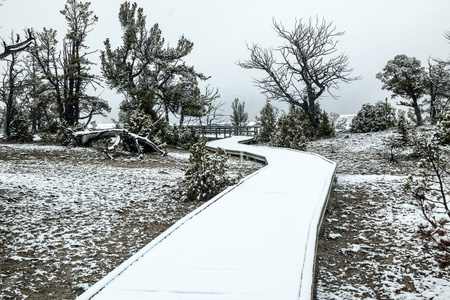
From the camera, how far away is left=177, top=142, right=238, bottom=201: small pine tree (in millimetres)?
7418

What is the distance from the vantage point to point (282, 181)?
303 inches

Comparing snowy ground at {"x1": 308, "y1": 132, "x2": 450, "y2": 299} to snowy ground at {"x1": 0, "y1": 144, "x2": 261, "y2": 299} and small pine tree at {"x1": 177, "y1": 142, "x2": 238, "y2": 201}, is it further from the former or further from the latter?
snowy ground at {"x1": 0, "y1": 144, "x2": 261, "y2": 299}

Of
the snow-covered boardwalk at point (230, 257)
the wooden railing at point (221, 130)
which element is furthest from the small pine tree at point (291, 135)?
the wooden railing at point (221, 130)

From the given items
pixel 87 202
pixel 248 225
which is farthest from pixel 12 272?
pixel 248 225

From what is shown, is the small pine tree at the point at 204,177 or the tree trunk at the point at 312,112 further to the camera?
the tree trunk at the point at 312,112

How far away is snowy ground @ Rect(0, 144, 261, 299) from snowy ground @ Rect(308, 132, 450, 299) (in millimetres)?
3059

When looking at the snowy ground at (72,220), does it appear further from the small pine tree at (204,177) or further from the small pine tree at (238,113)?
the small pine tree at (238,113)

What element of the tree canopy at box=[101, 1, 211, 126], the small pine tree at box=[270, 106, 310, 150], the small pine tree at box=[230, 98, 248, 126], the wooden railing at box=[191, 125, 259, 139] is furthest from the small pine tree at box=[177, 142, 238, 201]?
the small pine tree at box=[230, 98, 248, 126]

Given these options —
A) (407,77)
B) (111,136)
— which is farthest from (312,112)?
(111,136)

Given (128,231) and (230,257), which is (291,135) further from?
(230,257)

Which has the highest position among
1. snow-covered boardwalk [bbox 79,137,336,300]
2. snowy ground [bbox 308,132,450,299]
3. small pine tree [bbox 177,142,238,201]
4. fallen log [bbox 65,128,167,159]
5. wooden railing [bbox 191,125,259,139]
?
wooden railing [bbox 191,125,259,139]

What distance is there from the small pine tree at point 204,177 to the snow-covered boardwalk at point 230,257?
1669 millimetres

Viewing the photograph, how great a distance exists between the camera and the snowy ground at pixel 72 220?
388cm

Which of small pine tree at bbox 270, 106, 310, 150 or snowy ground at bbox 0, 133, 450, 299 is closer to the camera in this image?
snowy ground at bbox 0, 133, 450, 299
